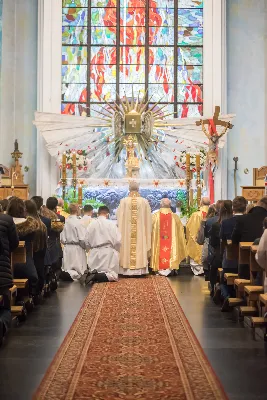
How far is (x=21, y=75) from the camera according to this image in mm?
21562

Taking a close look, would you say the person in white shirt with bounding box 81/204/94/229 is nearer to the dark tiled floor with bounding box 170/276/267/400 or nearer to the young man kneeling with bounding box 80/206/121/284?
the young man kneeling with bounding box 80/206/121/284

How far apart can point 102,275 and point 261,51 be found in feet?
35.2

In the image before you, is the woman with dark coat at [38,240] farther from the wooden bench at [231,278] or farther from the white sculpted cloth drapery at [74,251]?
the white sculpted cloth drapery at [74,251]

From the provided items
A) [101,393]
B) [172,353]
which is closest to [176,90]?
[172,353]

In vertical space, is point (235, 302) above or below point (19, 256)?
below

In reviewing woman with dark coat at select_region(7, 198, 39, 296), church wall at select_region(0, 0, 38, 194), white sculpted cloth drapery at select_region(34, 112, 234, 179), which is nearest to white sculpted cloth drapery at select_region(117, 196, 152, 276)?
woman with dark coat at select_region(7, 198, 39, 296)

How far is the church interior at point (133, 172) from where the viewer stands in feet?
28.4

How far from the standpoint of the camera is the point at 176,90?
22.1 meters

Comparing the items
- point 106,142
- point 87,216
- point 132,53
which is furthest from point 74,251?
point 132,53

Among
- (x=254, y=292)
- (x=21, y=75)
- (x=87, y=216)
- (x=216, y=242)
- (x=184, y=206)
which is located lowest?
(x=254, y=292)

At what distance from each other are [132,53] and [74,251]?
978cm

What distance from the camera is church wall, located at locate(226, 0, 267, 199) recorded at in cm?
2139

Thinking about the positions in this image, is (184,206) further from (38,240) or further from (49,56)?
(38,240)

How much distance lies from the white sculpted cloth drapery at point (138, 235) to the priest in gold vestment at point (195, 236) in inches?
41.4
